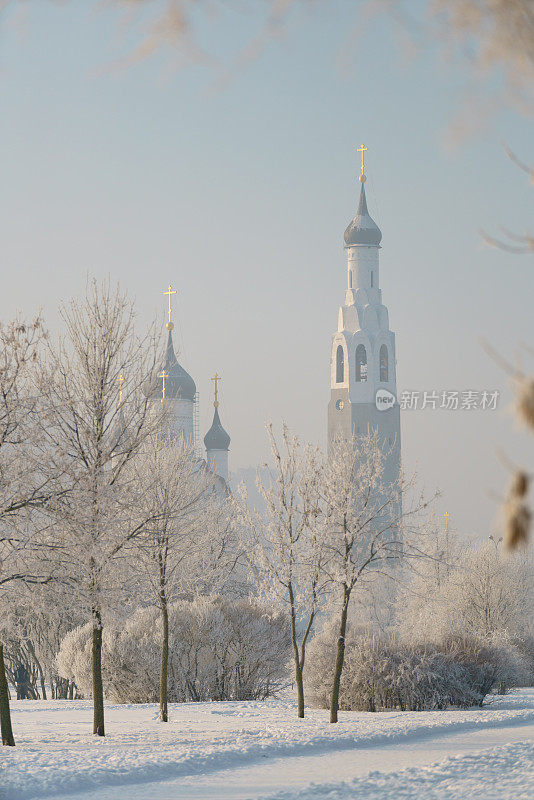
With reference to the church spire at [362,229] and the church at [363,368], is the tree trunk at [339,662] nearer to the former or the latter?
the church at [363,368]

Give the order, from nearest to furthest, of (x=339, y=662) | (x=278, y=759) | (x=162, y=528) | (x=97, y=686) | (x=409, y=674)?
1. (x=278, y=759)
2. (x=97, y=686)
3. (x=339, y=662)
4. (x=162, y=528)
5. (x=409, y=674)

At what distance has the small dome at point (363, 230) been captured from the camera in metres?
126

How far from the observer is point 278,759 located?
41.9ft

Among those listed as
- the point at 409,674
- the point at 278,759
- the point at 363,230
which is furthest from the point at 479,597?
the point at 363,230

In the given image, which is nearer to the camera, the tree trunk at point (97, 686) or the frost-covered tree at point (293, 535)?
the tree trunk at point (97, 686)

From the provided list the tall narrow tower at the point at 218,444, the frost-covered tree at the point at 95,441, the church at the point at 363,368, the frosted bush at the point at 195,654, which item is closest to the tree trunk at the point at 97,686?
the frost-covered tree at the point at 95,441

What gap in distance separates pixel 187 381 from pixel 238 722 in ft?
271

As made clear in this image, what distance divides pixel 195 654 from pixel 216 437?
76.3 meters

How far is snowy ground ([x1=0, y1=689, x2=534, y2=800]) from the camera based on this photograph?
1034 centimetres

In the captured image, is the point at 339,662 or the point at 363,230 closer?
the point at 339,662

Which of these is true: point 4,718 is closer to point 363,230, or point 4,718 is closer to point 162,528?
point 162,528

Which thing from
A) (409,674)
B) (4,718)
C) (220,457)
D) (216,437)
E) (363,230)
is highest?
(363,230)

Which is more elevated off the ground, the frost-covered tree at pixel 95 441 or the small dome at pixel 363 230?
the small dome at pixel 363 230

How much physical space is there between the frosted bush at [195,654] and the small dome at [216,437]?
74.7 meters
